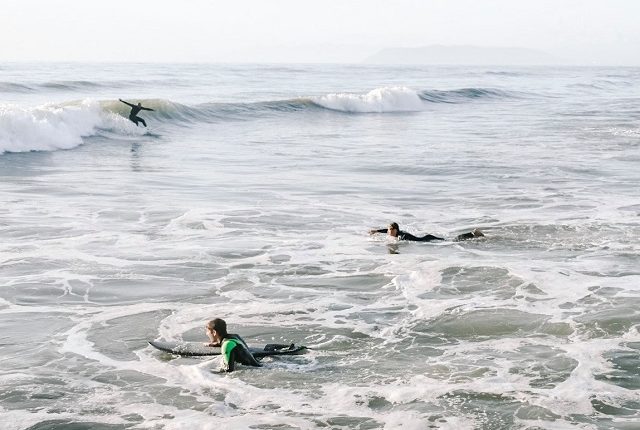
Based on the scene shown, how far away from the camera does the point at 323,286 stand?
15172 millimetres

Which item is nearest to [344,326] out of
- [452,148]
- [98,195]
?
[98,195]

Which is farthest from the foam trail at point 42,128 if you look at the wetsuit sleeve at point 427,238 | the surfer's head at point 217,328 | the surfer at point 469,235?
the surfer's head at point 217,328

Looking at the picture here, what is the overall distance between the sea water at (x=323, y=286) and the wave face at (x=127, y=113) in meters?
0.50

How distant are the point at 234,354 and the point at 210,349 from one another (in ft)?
1.87

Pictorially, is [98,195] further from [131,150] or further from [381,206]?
[131,150]

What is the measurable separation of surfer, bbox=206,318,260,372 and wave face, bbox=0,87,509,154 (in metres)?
24.6

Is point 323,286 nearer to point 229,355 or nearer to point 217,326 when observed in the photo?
point 217,326

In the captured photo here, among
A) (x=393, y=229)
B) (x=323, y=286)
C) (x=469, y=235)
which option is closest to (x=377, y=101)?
(x=469, y=235)

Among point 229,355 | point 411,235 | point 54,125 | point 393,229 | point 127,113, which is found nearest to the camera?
point 229,355

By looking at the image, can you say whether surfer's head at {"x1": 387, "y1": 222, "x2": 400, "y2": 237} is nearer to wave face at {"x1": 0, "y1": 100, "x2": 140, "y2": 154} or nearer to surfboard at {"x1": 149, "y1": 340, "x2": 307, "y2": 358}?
surfboard at {"x1": 149, "y1": 340, "x2": 307, "y2": 358}

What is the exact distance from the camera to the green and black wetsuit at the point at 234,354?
1125cm

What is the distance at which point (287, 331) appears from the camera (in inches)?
508

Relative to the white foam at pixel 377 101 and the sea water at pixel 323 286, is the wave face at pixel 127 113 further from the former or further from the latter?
the sea water at pixel 323 286

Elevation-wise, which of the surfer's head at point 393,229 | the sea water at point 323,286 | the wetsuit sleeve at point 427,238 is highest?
the surfer's head at point 393,229
